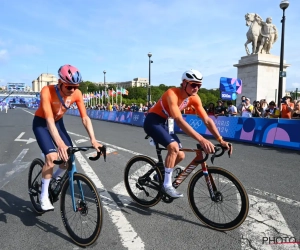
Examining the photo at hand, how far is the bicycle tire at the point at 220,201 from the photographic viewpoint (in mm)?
3256

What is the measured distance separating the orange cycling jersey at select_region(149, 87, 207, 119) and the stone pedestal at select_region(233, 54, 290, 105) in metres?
18.4

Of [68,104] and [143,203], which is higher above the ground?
[68,104]

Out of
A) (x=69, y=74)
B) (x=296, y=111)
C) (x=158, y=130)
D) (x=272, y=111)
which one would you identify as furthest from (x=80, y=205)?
(x=272, y=111)

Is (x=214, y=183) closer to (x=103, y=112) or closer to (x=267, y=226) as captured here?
(x=267, y=226)

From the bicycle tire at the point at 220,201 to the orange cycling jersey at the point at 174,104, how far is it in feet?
2.81

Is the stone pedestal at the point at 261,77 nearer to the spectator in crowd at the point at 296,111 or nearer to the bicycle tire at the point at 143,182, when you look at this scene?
the spectator in crowd at the point at 296,111

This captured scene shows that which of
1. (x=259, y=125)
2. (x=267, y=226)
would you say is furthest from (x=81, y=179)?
(x=259, y=125)

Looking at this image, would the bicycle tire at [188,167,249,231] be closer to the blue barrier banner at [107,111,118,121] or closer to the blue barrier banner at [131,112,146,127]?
the blue barrier banner at [131,112,146,127]

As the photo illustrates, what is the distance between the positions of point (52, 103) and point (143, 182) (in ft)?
5.90

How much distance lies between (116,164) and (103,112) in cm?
2561

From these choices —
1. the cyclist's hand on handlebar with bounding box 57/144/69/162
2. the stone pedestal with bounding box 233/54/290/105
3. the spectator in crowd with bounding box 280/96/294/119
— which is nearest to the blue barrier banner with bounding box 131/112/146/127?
the stone pedestal with bounding box 233/54/290/105

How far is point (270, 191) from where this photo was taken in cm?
484

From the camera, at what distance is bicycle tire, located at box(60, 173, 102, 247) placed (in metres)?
3.03

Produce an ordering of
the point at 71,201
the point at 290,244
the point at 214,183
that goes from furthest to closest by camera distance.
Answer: the point at 214,183 < the point at 71,201 < the point at 290,244
